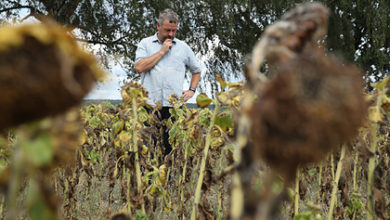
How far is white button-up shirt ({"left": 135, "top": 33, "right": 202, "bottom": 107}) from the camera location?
11.4 ft

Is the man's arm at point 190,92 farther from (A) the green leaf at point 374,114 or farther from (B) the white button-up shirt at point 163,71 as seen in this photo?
(A) the green leaf at point 374,114

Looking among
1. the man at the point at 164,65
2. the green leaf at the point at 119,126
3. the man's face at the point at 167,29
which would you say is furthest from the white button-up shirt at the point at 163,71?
the green leaf at the point at 119,126

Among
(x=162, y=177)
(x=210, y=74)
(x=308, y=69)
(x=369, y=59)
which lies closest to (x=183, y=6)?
(x=210, y=74)

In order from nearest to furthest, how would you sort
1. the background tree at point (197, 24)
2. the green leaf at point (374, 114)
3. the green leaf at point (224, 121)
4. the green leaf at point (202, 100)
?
the green leaf at point (374, 114), the green leaf at point (202, 100), the green leaf at point (224, 121), the background tree at point (197, 24)

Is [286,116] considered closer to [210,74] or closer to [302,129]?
[302,129]

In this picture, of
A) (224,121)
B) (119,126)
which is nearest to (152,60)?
(119,126)

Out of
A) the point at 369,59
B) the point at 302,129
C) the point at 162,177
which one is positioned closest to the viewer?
the point at 302,129

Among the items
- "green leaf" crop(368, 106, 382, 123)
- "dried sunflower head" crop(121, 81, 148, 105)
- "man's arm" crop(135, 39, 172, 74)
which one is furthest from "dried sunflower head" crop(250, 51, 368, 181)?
"man's arm" crop(135, 39, 172, 74)

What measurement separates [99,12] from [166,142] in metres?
9.81

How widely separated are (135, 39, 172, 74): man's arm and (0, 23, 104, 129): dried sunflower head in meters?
2.80

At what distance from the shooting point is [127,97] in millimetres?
1589

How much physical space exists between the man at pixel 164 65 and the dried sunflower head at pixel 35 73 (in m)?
2.84

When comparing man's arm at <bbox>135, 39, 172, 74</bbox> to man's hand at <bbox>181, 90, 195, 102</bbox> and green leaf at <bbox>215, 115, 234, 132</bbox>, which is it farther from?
green leaf at <bbox>215, 115, 234, 132</bbox>

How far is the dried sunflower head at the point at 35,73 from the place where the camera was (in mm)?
477
